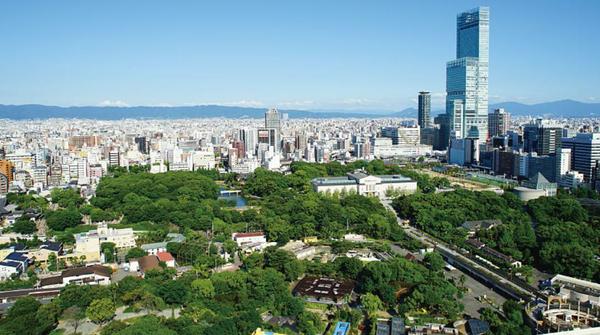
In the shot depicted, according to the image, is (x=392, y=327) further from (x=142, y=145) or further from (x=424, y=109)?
(x=424, y=109)

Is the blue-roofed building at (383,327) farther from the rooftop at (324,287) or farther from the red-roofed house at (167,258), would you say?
the red-roofed house at (167,258)

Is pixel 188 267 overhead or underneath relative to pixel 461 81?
underneath

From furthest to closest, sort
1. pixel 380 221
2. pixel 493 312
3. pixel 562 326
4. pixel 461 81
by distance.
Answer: pixel 461 81 < pixel 380 221 < pixel 493 312 < pixel 562 326

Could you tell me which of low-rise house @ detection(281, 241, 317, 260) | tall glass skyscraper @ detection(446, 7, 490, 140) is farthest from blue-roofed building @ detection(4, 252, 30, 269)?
tall glass skyscraper @ detection(446, 7, 490, 140)

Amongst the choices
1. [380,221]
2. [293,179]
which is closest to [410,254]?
[380,221]

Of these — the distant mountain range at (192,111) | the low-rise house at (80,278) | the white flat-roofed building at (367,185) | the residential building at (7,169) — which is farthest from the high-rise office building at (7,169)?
the distant mountain range at (192,111)

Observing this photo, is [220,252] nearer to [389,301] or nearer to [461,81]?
[389,301]

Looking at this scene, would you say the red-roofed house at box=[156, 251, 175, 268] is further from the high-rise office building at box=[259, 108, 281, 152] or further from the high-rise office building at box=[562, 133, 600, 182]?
the high-rise office building at box=[259, 108, 281, 152]

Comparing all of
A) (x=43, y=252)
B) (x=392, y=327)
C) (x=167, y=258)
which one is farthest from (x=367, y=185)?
(x=392, y=327)
